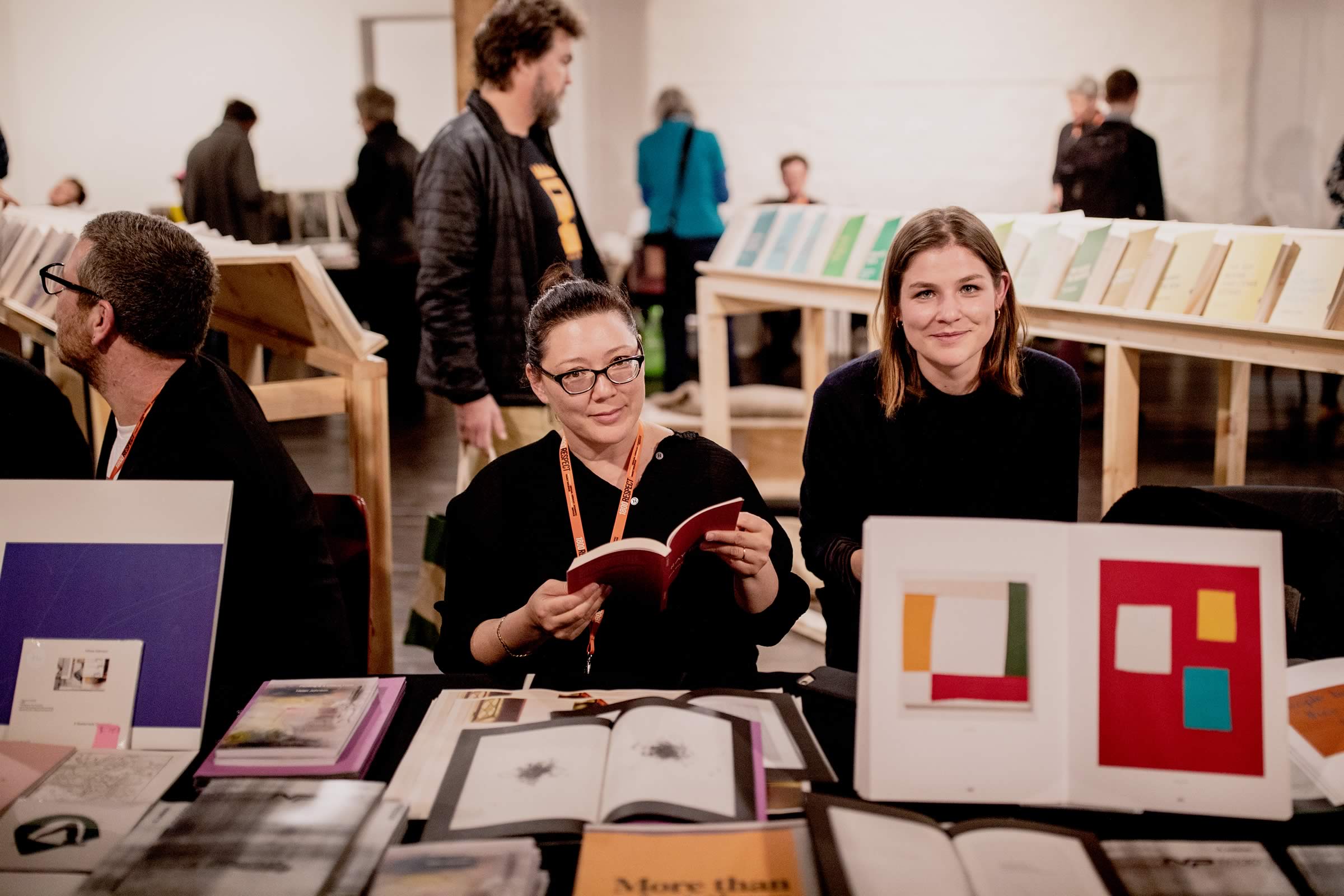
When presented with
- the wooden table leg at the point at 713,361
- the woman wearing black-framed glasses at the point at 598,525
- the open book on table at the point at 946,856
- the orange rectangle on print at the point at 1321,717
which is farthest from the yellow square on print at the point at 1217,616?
the wooden table leg at the point at 713,361

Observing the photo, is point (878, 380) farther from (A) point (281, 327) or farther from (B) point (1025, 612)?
(A) point (281, 327)

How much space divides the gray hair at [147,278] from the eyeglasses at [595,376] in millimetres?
674

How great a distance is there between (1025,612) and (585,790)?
21.6 inches

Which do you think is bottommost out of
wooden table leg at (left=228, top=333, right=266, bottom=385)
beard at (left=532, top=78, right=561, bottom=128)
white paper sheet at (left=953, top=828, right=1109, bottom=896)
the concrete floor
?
the concrete floor

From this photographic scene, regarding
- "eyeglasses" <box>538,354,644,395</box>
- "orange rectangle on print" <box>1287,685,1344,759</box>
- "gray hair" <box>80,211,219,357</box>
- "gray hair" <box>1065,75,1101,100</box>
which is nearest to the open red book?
"eyeglasses" <box>538,354,644,395</box>

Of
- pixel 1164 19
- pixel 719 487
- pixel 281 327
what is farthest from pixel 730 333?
pixel 719 487

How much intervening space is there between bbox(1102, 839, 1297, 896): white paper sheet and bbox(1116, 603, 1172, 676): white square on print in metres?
0.19

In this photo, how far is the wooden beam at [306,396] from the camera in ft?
10.5

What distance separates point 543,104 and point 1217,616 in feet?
8.24

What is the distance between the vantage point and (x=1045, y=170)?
956 cm

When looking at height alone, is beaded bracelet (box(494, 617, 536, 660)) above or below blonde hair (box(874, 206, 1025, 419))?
below

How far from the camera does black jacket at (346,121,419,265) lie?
7109 mm

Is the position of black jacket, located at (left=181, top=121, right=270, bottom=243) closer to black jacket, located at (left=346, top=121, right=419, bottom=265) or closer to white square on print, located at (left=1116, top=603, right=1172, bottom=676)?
black jacket, located at (left=346, top=121, right=419, bottom=265)

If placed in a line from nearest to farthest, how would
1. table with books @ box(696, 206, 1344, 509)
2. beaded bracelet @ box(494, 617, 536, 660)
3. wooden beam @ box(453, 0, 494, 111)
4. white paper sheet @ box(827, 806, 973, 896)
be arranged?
1. white paper sheet @ box(827, 806, 973, 896)
2. beaded bracelet @ box(494, 617, 536, 660)
3. table with books @ box(696, 206, 1344, 509)
4. wooden beam @ box(453, 0, 494, 111)
